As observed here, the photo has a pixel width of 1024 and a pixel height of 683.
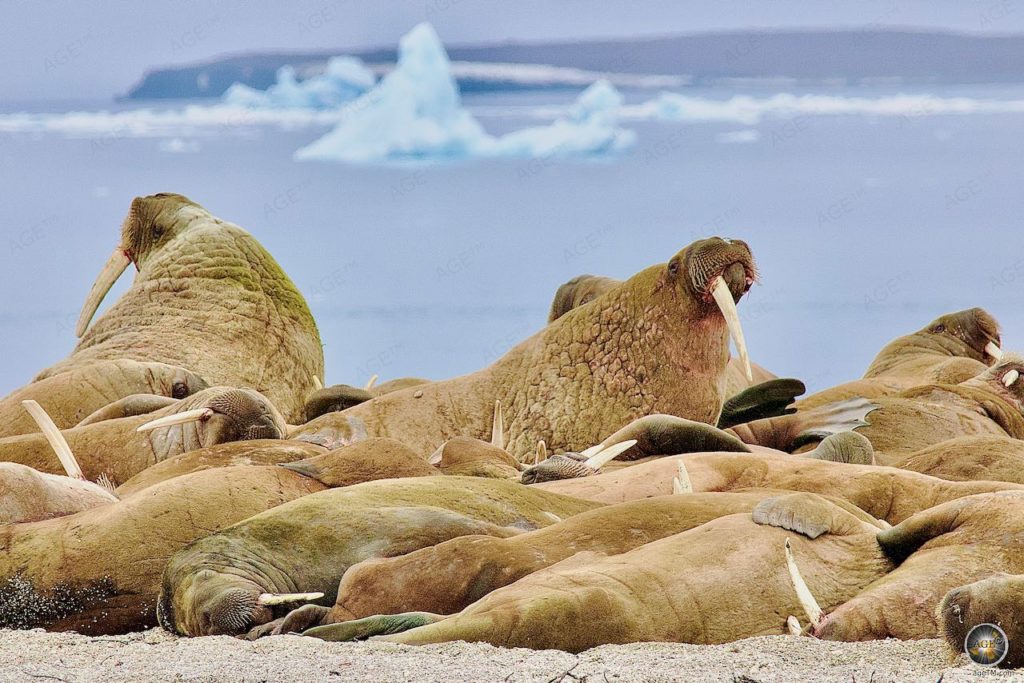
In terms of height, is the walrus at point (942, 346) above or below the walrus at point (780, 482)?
below

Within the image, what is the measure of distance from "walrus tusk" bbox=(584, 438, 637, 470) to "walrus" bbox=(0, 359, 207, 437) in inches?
134

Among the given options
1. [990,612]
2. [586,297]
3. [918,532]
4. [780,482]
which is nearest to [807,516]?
[918,532]

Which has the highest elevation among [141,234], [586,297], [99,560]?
[141,234]

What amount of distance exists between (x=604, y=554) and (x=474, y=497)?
79 centimetres

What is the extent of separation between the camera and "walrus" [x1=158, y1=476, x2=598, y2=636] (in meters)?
4.46

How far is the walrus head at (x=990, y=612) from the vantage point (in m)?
3.48

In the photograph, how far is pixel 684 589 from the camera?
405 cm

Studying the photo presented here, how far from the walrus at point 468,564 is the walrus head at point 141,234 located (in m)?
Result: 7.07

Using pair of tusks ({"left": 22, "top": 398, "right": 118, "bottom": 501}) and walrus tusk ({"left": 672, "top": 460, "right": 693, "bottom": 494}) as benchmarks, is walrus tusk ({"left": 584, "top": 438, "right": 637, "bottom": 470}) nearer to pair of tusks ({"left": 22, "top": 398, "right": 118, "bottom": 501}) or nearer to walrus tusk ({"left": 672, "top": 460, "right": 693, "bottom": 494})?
walrus tusk ({"left": 672, "top": 460, "right": 693, "bottom": 494})

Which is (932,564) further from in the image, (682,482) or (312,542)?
(312,542)

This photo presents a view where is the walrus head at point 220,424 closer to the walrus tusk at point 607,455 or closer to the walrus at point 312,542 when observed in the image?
the walrus tusk at point 607,455

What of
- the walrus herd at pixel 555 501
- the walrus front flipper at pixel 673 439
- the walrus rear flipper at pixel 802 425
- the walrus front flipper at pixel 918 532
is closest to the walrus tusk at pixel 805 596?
the walrus herd at pixel 555 501

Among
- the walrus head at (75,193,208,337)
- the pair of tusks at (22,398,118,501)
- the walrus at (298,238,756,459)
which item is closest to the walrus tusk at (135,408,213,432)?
the pair of tusks at (22,398,118,501)

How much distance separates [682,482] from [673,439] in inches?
48.8
